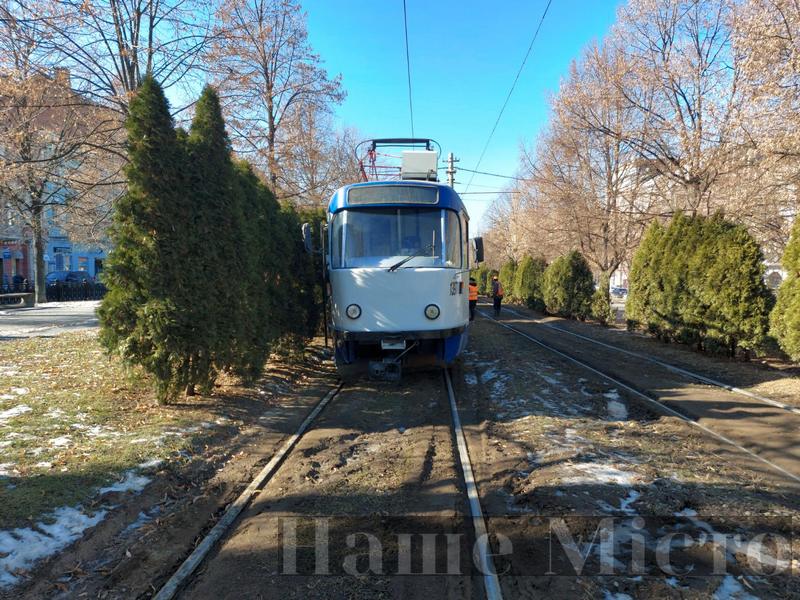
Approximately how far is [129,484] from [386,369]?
4.53 metres

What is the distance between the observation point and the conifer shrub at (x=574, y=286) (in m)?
22.0

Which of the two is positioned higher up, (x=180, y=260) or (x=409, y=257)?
(x=409, y=257)

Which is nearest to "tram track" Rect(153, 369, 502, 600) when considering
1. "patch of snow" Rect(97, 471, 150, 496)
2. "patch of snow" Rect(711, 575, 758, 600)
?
"patch of snow" Rect(97, 471, 150, 496)

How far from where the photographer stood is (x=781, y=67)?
30.5 feet

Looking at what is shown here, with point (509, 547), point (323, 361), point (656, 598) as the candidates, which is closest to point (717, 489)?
point (656, 598)

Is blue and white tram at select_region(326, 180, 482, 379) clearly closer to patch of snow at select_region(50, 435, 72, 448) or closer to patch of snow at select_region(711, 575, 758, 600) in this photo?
patch of snow at select_region(50, 435, 72, 448)

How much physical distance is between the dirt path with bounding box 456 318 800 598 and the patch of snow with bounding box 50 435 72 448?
14.1ft

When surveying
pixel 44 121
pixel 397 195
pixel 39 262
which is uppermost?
pixel 44 121

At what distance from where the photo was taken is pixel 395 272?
7.75 metres

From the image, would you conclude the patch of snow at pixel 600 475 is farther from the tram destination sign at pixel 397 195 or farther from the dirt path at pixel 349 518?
the tram destination sign at pixel 397 195

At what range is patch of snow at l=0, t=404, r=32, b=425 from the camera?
228 inches

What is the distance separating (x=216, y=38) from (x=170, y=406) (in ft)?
28.6

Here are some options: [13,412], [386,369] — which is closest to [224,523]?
[13,412]

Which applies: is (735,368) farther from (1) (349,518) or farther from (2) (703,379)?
(1) (349,518)
